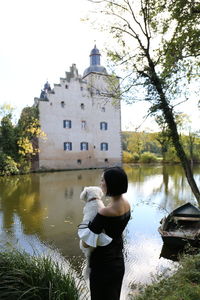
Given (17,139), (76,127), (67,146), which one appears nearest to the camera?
(17,139)

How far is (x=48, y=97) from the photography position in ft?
86.1

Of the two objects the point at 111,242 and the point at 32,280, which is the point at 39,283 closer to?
the point at 32,280

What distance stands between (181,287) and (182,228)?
3.35 meters

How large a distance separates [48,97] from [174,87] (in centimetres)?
2259

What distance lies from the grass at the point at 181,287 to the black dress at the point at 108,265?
1.16 metres

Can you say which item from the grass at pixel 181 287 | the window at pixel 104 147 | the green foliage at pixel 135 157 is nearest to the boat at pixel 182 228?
the grass at pixel 181 287

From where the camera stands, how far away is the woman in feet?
5.58

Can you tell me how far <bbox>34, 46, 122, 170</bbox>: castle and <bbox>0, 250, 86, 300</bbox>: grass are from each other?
22.5 m

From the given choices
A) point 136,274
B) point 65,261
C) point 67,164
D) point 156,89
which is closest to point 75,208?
point 65,261

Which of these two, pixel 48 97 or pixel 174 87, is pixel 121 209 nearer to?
pixel 174 87

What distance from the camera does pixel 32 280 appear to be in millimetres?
2270

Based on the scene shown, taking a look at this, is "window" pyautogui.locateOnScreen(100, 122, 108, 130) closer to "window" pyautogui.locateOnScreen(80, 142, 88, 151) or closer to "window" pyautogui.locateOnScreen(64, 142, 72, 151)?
"window" pyautogui.locateOnScreen(80, 142, 88, 151)

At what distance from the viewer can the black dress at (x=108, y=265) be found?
1757 mm

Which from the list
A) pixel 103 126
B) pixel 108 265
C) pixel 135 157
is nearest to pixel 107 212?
pixel 108 265
